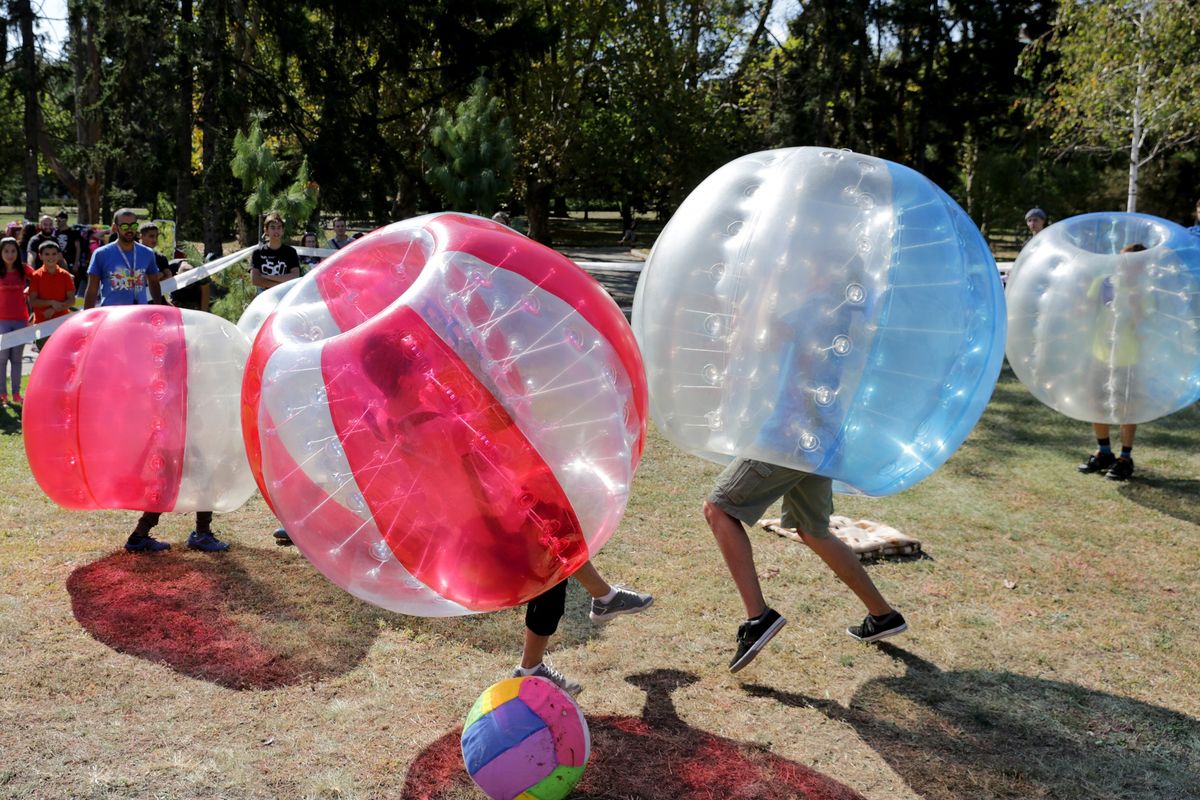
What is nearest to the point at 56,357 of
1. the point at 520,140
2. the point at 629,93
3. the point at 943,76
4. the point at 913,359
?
the point at 913,359

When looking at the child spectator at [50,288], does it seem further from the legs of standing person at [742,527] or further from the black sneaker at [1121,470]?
the black sneaker at [1121,470]

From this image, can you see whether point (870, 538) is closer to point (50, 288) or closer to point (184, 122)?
point (50, 288)

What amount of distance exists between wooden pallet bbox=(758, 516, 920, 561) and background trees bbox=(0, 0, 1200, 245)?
12865mm

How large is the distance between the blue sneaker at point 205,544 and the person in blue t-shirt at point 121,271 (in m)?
3.39

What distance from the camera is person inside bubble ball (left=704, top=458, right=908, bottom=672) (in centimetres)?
422

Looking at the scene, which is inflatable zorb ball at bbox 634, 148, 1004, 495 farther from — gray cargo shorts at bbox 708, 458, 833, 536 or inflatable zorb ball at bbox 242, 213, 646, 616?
inflatable zorb ball at bbox 242, 213, 646, 616

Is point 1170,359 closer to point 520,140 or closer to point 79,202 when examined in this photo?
point 520,140

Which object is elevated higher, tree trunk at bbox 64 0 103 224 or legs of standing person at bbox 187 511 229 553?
tree trunk at bbox 64 0 103 224

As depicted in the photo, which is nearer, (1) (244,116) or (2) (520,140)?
(1) (244,116)

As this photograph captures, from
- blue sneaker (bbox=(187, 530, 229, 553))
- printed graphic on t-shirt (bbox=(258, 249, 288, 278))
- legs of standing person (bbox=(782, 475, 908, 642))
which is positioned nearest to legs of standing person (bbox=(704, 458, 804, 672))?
legs of standing person (bbox=(782, 475, 908, 642))

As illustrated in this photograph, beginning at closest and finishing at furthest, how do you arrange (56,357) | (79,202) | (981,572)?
Answer: (56,357), (981,572), (79,202)

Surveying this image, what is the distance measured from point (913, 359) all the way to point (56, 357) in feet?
14.6

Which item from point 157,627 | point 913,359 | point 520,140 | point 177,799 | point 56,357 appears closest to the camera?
point 177,799

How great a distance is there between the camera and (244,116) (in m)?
20.1
